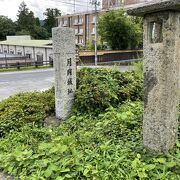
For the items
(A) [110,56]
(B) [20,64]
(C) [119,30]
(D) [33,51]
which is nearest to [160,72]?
(B) [20,64]

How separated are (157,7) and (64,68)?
109 inches

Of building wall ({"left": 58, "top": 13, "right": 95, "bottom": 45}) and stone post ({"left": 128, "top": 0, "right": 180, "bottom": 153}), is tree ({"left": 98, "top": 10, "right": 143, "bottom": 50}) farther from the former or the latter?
stone post ({"left": 128, "top": 0, "right": 180, "bottom": 153})

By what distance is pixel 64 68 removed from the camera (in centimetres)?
472

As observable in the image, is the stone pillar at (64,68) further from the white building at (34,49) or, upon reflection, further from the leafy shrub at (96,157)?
the white building at (34,49)

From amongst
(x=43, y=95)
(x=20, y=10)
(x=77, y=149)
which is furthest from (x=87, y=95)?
(x=20, y=10)

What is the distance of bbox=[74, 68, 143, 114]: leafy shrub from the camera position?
180 inches

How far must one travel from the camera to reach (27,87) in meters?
12.0

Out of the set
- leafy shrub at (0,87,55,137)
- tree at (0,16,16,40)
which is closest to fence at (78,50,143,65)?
leafy shrub at (0,87,55,137)

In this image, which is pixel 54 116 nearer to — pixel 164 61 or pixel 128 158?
pixel 128 158

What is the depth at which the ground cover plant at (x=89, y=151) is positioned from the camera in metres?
2.32

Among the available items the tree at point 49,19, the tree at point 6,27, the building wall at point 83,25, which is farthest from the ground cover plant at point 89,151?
the tree at point 49,19

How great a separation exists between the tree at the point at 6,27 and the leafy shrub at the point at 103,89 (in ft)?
162

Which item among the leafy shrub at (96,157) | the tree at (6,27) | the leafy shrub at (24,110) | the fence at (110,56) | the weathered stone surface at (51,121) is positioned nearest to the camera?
the leafy shrub at (96,157)

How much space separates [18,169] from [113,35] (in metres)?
22.6
